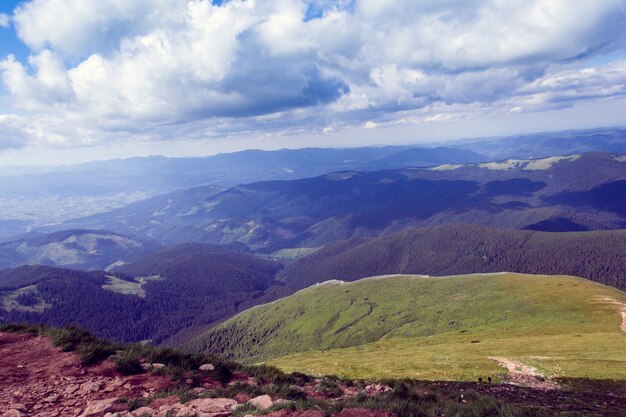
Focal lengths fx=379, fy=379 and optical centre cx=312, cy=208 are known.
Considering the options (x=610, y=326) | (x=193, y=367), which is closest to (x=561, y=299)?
(x=610, y=326)

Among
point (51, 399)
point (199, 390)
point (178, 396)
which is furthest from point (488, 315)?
point (51, 399)

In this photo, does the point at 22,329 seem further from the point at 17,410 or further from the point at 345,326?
the point at 345,326

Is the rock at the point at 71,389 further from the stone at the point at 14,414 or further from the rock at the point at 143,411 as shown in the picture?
the rock at the point at 143,411

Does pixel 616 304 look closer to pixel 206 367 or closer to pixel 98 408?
pixel 206 367

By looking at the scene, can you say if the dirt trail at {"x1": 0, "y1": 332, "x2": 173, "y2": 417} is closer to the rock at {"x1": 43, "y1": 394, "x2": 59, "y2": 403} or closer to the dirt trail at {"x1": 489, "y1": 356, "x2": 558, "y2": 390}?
the rock at {"x1": 43, "y1": 394, "x2": 59, "y2": 403}

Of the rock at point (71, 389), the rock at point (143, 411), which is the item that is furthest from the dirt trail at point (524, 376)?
the rock at point (71, 389)

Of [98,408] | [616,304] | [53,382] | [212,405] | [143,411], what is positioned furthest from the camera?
[616,304]
